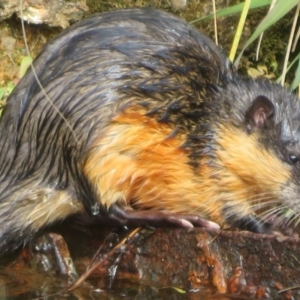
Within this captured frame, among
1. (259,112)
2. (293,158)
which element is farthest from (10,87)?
(293,158)

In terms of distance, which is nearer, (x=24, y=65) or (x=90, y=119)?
(x=90, y=119)

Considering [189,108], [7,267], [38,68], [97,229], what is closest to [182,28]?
[189,108]

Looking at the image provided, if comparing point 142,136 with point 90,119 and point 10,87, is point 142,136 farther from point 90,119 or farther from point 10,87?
point 10,87

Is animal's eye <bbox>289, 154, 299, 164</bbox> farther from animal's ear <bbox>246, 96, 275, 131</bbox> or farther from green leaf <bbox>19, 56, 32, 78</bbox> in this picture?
green leaf <bbox>19, 56, 32, 78</bbox>

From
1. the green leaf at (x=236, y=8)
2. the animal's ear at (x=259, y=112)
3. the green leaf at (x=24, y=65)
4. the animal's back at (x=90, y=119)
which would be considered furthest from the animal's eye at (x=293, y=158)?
the green leaf at (x=24, y=65)

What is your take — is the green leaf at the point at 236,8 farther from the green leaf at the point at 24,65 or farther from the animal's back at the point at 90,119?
the green leaf at the point at 24,65

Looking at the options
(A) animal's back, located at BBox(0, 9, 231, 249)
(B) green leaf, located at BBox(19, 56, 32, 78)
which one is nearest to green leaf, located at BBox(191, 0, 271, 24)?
(A) animal's back, located at BBox(0, 9, 231, 249)

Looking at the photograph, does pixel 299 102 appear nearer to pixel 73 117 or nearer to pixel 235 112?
pixel 235 112

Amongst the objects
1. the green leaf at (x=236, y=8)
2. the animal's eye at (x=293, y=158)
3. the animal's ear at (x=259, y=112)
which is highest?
the green leaf at (x=236, y=8)
